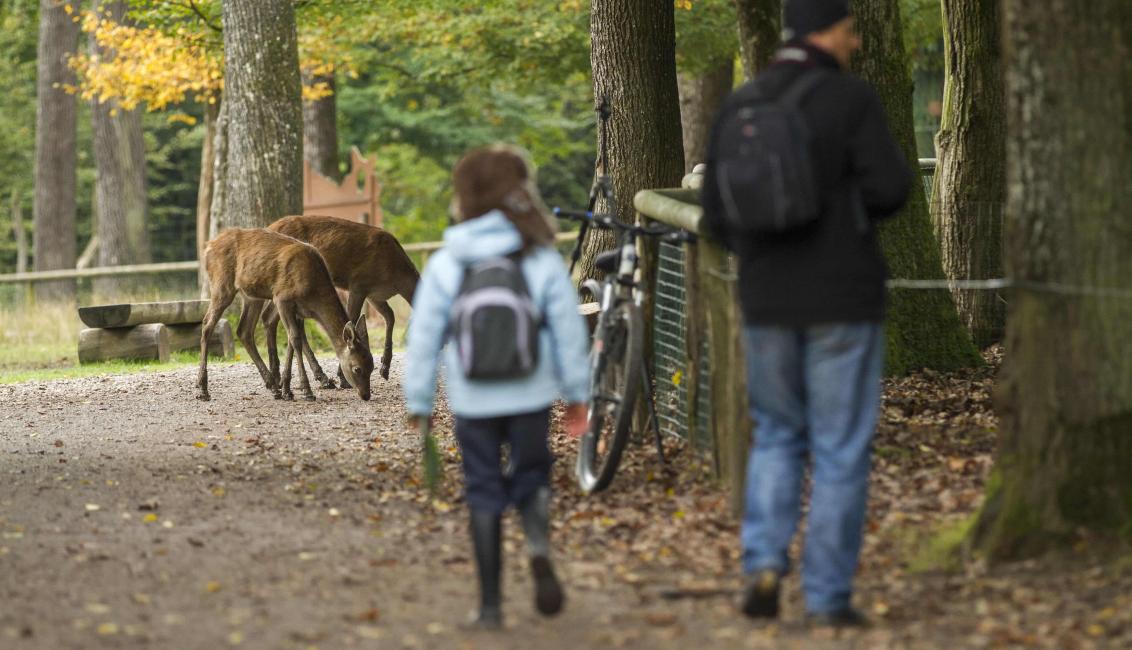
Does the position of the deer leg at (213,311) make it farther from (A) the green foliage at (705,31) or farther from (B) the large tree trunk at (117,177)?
(B) the large tree trunk at (117,177)

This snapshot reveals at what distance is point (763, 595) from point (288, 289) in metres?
8.22

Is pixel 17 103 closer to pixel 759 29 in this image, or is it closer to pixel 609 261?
pixel 759 29

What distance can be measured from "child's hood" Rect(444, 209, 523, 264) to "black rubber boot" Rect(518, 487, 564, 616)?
847mm

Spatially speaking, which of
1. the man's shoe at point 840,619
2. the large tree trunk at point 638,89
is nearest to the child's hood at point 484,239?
the man's shoe at point 840,619

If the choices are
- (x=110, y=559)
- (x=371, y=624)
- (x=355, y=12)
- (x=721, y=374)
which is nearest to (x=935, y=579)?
(x=721, y=374)

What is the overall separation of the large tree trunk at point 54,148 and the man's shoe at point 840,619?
27.0 meters

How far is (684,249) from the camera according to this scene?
7781 mm

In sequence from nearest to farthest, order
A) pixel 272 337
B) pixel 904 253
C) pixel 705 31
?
pixel 904 253, pixel 272 337, pixel 705 31

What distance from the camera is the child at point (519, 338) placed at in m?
5.48

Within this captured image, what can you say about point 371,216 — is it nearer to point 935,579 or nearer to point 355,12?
point 355,12

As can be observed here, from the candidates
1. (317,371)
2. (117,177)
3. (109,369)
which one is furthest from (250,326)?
(117,177)

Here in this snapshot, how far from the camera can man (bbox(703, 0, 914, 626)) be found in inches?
209

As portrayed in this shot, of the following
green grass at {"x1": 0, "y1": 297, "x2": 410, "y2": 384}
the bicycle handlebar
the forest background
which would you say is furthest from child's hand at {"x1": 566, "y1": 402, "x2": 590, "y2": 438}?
the forest background

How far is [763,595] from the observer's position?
18.1 feet
